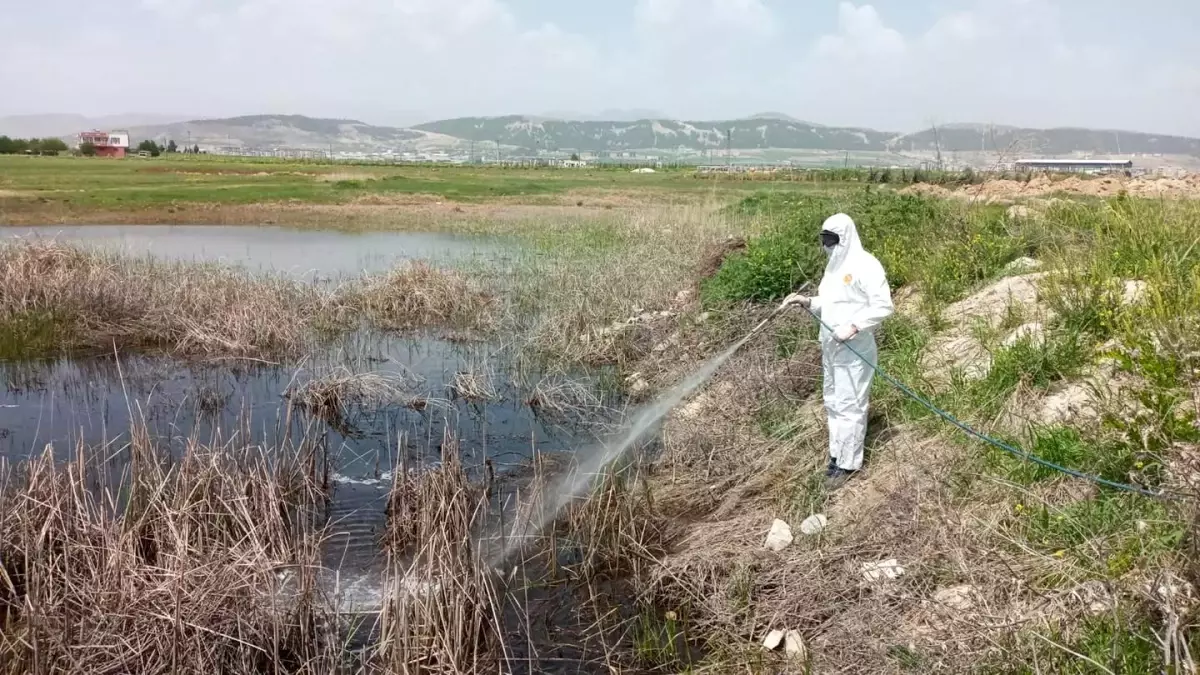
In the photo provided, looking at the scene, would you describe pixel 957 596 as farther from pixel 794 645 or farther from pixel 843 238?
pixel 843 238

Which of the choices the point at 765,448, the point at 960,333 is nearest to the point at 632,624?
the point at 765,448

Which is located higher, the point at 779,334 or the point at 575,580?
the point at 779,334

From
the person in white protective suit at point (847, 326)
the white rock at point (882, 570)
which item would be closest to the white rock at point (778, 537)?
the person in white protective suit at point (847, 326)

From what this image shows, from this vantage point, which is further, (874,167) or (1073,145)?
(874,167)

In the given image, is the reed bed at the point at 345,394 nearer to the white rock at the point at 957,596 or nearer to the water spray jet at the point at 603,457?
the water spray jet at the point at 603,457

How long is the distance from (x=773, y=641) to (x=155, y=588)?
387 centimetres

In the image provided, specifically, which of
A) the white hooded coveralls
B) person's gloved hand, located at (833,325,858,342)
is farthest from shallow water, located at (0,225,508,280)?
person's gloved hand, located at (833,325,858,342)

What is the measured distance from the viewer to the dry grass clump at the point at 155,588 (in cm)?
475

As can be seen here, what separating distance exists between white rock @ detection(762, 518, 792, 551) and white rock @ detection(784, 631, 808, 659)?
3.60 ft

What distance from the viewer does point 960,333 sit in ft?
29.1

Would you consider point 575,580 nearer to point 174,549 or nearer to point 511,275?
point 174,549

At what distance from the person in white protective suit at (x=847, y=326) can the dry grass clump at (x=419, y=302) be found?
902cm

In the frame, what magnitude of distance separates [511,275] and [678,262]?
3939 millimetres

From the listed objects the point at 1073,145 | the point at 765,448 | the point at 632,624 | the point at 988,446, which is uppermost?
the point at 1073,145
